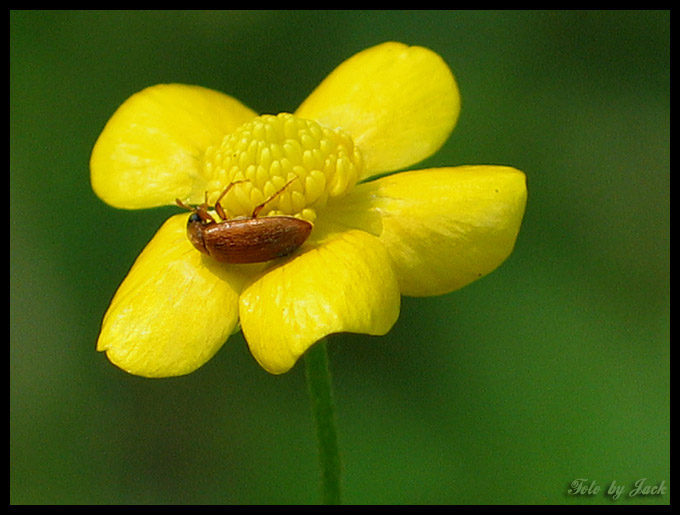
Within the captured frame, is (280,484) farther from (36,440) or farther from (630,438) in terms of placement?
(630,438)

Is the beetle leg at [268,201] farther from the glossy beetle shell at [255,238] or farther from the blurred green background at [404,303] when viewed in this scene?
the blurred green background at [404,303]

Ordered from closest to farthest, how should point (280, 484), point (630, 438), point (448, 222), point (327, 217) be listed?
point (448, 222)
point (327, 217)
point (630, 438)
point (280, 484)

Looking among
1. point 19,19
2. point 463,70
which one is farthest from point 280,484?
point 19,19

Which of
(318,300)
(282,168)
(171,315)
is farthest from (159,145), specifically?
(318,300)

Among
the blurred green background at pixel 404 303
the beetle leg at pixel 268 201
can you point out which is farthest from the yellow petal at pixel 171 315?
the blurred green background at pixel 404 303

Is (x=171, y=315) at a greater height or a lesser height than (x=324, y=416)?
greater

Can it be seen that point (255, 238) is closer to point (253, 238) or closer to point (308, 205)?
point (253, 238)

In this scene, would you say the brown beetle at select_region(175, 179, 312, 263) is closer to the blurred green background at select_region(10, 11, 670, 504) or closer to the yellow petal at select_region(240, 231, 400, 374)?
the yellow petal at select_region(240, 231, 400, 374)
